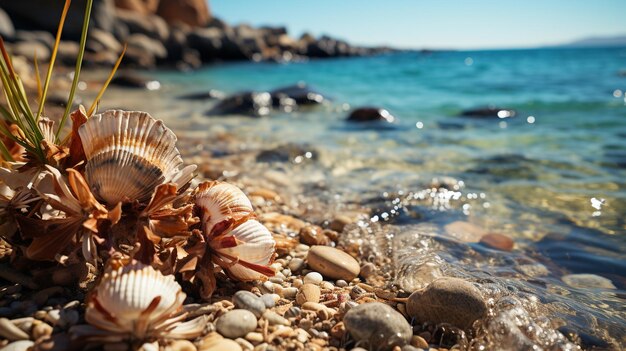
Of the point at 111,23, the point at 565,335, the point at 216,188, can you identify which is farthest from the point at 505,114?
the point at 111,23

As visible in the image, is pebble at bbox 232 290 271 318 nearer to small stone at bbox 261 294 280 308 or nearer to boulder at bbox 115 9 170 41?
small stone at bbox 261 294 280 308

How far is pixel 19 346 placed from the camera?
1.40 m

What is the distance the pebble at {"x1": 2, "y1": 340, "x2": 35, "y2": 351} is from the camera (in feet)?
4.56

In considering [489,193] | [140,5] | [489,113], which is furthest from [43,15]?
[489,193]

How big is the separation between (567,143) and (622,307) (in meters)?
4.90

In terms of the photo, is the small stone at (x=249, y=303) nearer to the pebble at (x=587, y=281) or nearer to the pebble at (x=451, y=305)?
the pebble at (x=451, y=305)

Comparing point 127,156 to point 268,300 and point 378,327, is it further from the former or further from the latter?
point 378,327

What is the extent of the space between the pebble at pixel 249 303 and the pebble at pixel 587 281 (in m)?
1.94

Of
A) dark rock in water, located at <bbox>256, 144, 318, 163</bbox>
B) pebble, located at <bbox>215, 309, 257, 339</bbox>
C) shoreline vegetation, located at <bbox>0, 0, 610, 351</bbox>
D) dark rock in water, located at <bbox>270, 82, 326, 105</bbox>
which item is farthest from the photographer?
dark rock in water, located at <bbox>270, 82, 326, 105</bbox>

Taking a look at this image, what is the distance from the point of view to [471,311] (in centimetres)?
186

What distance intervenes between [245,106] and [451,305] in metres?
8.10

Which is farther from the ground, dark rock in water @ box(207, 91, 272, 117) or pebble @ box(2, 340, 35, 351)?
pebble @ box(2, 340, 35, 351)

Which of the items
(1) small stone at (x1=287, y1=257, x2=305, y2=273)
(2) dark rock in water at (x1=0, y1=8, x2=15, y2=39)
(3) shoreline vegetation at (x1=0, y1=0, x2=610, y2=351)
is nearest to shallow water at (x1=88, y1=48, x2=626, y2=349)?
(3) shoreline vegetation at (x1=0, y1=0, x2=610, y2=351)

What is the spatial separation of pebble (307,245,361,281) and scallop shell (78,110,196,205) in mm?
958
